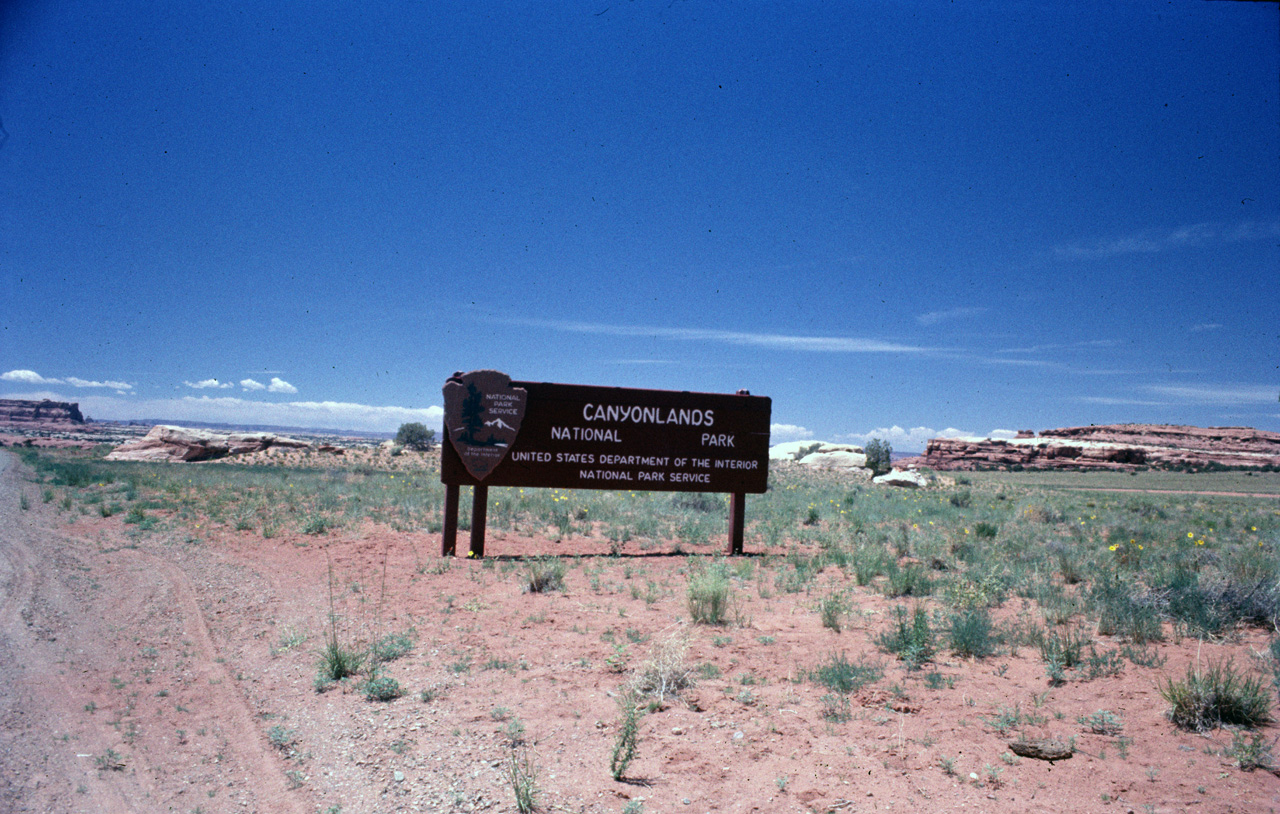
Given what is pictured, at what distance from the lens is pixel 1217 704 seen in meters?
4.33

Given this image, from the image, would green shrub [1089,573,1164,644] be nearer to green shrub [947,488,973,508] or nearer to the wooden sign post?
the wooden sign post

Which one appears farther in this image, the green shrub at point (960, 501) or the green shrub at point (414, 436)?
the green shrub at point (414, 436)

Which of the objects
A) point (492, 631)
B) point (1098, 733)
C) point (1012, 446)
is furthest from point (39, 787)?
point (1012, 446)

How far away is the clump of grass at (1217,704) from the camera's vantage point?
14.0 feet

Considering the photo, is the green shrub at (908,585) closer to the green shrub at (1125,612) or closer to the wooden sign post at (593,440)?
the green shrub at (1125,612)

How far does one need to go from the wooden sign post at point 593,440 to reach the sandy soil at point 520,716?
2804 mm

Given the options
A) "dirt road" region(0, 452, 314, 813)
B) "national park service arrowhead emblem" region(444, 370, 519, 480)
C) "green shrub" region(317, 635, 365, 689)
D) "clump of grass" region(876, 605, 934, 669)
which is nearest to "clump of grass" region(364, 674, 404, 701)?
"green shrub" region(317, 635, 365, 689)

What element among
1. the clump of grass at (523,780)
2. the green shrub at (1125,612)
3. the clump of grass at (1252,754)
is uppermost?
the green shrub at (1125,612)

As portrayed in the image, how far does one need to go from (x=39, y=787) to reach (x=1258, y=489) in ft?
184

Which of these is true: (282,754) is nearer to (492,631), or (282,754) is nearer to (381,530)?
(492,631)

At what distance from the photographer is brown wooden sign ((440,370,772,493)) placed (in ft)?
34.6

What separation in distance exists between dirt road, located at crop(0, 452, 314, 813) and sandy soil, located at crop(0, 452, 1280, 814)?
0.02m

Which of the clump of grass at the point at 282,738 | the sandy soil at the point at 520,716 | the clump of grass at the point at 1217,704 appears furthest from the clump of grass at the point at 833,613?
the clump of grass at the point at 282,738

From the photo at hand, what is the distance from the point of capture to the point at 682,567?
10.1 m
